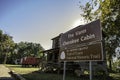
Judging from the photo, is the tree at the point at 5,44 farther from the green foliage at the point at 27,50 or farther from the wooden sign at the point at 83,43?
the wooden sign at the point at 83,43

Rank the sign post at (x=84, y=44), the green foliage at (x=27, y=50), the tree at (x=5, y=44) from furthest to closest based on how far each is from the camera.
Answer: the green foliage at (x=27, y=50) → the tree at (x=5, y=44) → the sign post at (x=84, y=44)

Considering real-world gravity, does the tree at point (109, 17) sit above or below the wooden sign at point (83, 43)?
above

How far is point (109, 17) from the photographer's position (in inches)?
757

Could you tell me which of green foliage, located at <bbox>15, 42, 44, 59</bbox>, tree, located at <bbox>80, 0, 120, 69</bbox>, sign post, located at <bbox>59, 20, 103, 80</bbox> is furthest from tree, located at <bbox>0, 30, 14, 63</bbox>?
sign post, located at <bbox>59, 20, 103, 80</bbox>

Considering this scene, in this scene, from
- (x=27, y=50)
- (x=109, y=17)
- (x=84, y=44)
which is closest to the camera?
(x=84, y=44)

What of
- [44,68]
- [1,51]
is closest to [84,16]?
[44,68]

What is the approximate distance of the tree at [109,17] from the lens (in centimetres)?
1738

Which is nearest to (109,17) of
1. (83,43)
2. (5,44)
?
(83,43)

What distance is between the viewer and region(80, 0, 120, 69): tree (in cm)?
1738

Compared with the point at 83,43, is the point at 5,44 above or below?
above

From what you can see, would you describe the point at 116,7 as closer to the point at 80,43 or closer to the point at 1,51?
the point at 80,43

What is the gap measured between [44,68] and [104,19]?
13391mm

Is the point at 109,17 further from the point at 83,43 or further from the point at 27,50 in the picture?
the point at 27,50

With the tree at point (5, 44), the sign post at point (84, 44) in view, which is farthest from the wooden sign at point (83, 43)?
the tree at point (5, 44)
